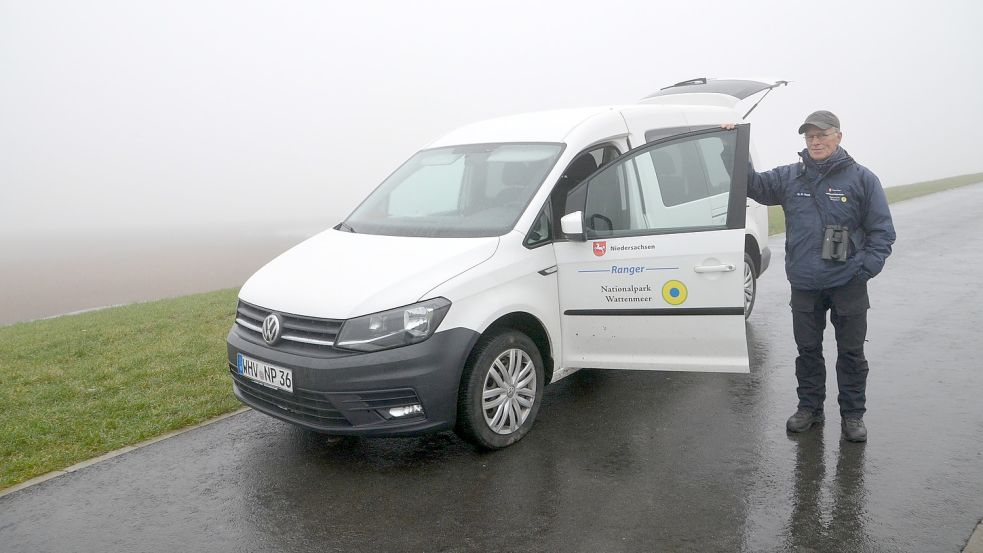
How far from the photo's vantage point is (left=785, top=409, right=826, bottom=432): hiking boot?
16.0ft

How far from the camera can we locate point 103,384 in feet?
21.3

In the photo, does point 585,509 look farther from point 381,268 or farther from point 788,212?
point 788,212

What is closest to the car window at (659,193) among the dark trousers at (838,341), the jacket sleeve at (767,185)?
the jacket sleeve at (767,185)

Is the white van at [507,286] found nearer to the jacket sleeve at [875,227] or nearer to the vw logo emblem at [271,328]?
the vw logo emblem at [271,328]

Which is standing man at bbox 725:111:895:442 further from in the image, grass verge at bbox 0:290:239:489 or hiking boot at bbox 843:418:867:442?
grass verge at bbox 0:290:239:489

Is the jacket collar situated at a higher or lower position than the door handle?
higher

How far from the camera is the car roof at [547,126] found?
5434mm

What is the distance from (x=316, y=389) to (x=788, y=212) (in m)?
3.03

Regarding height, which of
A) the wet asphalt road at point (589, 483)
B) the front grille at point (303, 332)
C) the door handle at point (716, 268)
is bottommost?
the wet asphalt road at point (589, 483)

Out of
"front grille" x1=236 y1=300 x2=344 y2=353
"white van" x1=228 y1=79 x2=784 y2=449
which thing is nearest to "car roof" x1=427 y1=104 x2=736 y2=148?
"white van" x1=228 y1=79 x2=784 y2=449

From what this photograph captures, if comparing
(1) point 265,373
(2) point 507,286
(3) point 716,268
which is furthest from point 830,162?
(1) point 265,373

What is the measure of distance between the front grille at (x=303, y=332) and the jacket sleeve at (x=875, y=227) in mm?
3044

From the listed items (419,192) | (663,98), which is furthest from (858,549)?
(663,98)

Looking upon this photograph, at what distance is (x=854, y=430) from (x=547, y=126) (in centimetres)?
283
